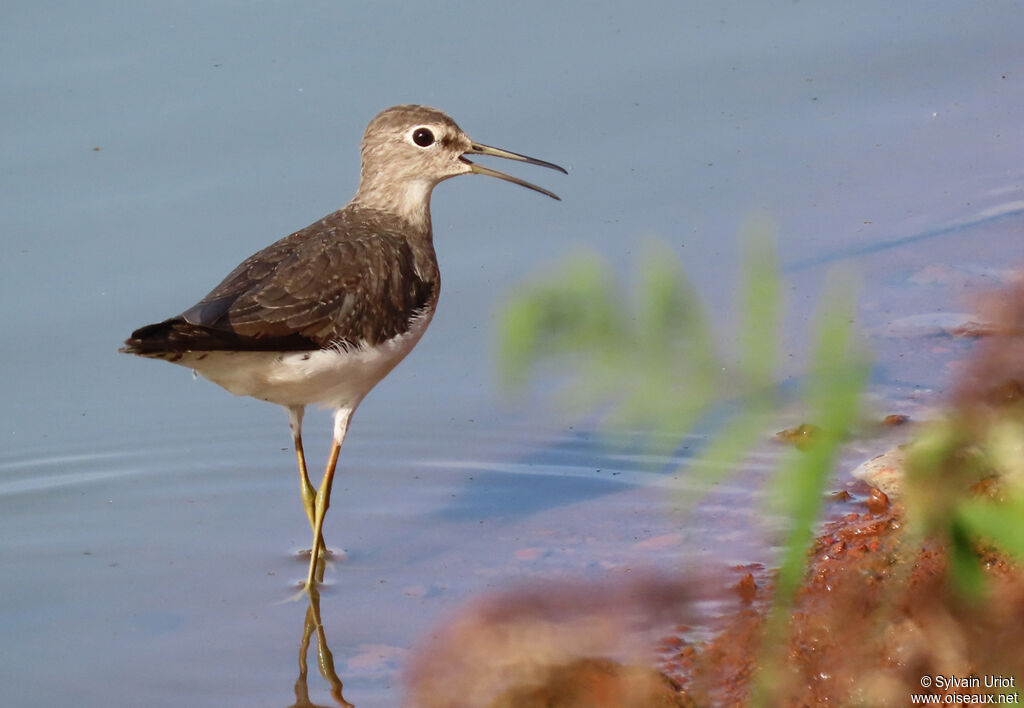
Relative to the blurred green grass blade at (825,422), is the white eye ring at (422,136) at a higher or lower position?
higher

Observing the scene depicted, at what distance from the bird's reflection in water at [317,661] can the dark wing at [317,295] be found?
1.04 metres

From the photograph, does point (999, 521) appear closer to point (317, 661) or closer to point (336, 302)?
point (317, 661)

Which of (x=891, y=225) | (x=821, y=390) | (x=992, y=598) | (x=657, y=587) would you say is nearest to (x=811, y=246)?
(x=891, y=225)

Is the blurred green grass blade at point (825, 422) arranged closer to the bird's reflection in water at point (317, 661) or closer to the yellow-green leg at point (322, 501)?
the bird's reflection in water at point (317, 661)

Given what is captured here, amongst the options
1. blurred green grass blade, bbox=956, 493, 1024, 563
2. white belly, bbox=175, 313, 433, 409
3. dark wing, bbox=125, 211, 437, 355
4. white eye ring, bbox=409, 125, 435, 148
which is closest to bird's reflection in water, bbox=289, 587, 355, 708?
white belly, bbox=175, 313, 433, 409

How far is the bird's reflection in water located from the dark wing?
3.41ft

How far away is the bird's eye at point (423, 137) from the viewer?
6555 millimetres

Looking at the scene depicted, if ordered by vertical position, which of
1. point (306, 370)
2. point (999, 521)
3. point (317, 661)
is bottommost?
point (317, 661)

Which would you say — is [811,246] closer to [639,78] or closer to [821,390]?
[639,78]

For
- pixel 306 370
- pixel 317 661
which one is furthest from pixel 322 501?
pixel 317 661

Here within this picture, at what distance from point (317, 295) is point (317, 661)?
139 centimetres

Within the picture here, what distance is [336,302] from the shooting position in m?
5.82

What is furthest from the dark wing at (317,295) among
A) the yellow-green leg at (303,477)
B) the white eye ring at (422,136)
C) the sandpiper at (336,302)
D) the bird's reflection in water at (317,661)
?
the bird's reflection in water at (317,661)

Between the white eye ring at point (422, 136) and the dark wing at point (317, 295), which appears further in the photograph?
the white eye ring at point (422, 136)
